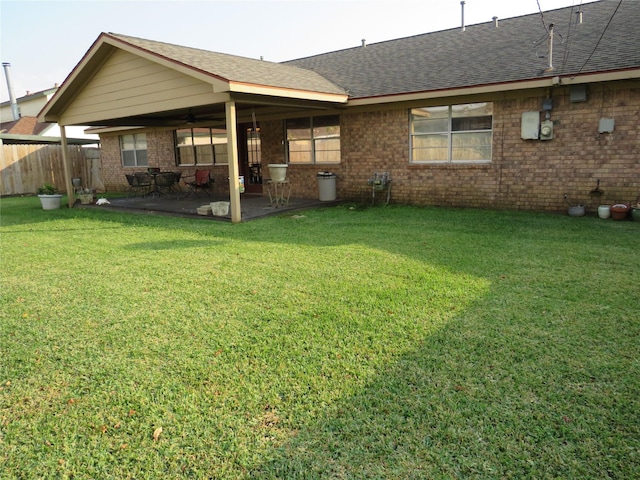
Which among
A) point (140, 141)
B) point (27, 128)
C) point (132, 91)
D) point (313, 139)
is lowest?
point (313, 139)

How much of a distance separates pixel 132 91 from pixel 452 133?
7509 mm

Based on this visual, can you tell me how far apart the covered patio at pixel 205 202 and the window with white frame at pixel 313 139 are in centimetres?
128

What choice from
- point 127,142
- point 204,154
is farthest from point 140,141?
point 204,154

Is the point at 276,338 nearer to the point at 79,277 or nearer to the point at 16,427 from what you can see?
the point at 16,427

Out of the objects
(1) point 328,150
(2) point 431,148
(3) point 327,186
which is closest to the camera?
(2) point 431,148

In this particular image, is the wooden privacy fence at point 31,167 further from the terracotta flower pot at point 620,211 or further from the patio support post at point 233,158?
the terracotta flower pot at point 620,211

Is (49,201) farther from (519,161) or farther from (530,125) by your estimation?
(530,125)

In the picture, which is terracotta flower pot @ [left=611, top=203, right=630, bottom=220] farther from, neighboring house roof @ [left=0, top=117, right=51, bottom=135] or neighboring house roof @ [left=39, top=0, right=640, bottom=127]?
neighboring house roof @ [left=0, top=117, right=51, bottom=135]

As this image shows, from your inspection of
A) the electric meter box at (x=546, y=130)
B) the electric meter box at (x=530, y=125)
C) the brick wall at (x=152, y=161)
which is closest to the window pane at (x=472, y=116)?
the electric meter box at (x=530, y=125)

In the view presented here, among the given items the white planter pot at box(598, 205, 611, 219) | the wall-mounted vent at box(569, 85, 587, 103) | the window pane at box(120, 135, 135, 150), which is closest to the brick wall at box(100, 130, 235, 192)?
the window pane at box(120, 135, 135, 150)

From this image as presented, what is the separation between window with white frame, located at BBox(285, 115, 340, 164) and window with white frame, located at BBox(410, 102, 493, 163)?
2.38 metres

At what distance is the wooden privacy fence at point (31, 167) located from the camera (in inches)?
708

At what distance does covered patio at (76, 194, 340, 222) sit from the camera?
33.5 feet

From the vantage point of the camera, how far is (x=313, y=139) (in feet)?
42.2
